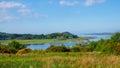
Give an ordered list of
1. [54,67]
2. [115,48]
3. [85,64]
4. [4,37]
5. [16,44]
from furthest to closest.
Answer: [4,37], [16,44], [115,48], [85,64], [54,67]

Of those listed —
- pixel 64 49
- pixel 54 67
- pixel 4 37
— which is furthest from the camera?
pixel 4 37

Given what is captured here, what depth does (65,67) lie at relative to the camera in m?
9.05

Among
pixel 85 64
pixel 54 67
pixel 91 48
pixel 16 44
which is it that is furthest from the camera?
pixel 16 44

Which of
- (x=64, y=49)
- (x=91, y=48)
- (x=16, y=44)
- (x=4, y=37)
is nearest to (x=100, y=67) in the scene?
(x=64, y=49)

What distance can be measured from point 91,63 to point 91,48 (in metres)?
68.8

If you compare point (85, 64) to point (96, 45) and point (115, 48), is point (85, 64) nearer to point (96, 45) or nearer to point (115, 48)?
point (115, 48)

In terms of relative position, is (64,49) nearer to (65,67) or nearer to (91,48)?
(91,48)

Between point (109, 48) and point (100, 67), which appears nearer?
point (100, 67)

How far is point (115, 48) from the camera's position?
4112cm

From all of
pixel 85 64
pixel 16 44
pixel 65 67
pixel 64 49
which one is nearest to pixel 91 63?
pixel 85 64

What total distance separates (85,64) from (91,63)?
29cm

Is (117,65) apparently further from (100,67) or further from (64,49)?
(64,49)

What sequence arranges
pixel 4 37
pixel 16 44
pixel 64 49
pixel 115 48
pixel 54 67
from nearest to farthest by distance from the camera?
pixel 54 67
pixel 115 48
pixel 64 49
pixel 16 44
pixel 4 37

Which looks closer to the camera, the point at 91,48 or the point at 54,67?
the point at 54,67
